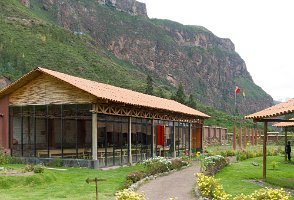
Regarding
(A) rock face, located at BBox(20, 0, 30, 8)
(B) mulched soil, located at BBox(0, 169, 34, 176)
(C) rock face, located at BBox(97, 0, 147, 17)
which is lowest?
(B) mulched soil, located at BBox(0, 169, 34, 176)

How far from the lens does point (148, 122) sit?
87.1 ft

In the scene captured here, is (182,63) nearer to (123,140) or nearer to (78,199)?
(123,140)

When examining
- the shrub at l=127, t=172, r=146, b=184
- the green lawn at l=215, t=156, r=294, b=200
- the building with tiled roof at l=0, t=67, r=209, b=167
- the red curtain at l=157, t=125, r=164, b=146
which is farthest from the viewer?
the red curtain at l=157, t=125, r=164, b=146

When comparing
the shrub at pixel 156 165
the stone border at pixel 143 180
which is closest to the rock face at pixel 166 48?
the shrub at pixel 156 165

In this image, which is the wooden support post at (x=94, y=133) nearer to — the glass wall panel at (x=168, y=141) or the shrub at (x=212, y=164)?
the shrub at (x=212, y=164)

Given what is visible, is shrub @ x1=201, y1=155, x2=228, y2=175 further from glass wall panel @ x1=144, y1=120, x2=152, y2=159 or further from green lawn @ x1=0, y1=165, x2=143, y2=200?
glass wall panel @ x1=144, y1=120, x2=152, y2=159

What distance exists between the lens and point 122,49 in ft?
433

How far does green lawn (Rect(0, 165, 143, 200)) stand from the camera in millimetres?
12719

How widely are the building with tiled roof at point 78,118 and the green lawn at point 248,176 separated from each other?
5498 millimetres

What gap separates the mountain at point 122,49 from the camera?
63.5 m

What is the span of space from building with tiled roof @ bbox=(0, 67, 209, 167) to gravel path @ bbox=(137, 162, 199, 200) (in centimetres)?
435

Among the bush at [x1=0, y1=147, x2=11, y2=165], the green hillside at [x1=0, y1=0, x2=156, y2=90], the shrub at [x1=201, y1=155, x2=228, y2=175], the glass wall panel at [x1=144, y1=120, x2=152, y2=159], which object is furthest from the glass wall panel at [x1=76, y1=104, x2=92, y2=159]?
the green hillside at [x1=0, y1=0, x2=156, y2=90]

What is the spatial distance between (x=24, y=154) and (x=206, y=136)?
2601 cm

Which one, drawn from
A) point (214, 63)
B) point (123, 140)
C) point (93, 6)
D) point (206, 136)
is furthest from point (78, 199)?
point (214, 63)
